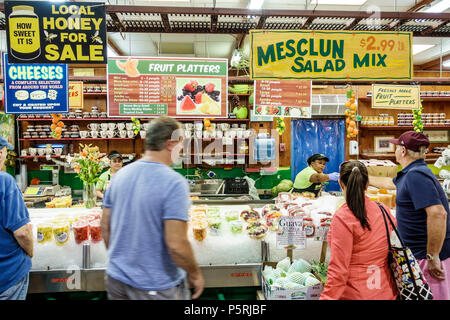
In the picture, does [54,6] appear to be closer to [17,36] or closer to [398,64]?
[17,36]

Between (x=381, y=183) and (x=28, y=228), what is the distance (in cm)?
311

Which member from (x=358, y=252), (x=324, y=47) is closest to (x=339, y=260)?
(x=358, y=252)

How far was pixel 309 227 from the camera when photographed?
2.60 m

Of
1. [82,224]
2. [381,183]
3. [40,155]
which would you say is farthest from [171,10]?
[40,155]

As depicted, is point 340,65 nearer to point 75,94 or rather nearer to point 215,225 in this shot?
point 215,225

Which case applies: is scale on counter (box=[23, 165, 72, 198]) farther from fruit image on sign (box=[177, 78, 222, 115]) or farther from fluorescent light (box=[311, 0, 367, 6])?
fluorescent light (box=[311, 0, 367, 6])

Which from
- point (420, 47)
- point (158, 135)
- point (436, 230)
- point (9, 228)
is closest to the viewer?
point (158, 135)

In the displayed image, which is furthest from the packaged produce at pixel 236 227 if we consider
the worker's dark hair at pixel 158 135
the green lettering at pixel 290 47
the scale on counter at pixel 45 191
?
the scale on counter at pixel 45 191

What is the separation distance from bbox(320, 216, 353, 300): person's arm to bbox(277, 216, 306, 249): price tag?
29.1 inches

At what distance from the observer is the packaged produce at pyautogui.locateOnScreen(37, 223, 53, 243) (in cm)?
260

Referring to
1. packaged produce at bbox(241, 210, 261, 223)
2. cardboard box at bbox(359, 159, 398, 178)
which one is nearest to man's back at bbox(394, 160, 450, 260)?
packaged produce at bbox(241, 210, 261, 223)

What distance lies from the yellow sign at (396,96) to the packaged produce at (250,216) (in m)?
4.09

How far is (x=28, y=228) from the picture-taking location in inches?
79.0

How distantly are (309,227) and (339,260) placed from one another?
2.93ft
